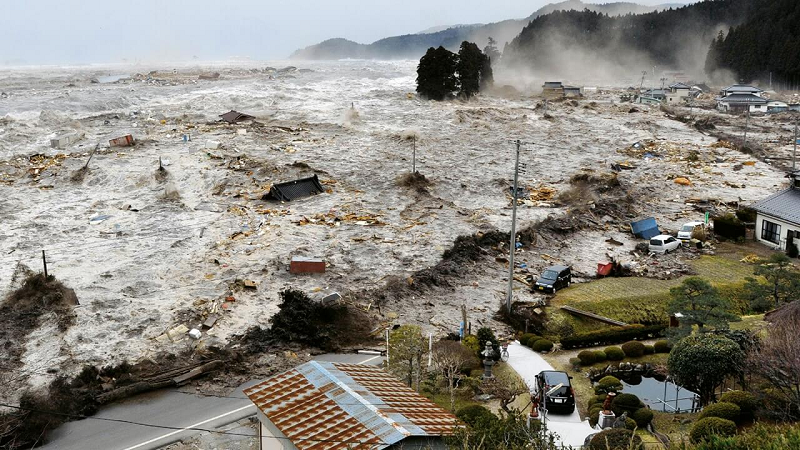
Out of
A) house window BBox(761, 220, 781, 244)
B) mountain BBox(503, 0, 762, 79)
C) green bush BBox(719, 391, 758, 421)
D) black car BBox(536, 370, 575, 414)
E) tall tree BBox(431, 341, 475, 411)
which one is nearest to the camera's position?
green bush BBox(719, 391, 758, 421)

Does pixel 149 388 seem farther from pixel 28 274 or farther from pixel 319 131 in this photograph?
pixel 319 131

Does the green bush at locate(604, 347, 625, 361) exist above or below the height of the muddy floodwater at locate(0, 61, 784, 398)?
below

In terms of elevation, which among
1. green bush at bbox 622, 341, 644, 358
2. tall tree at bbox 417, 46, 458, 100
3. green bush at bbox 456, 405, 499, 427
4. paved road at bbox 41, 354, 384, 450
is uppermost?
tall tree at bbox 417, 46, 458, 100

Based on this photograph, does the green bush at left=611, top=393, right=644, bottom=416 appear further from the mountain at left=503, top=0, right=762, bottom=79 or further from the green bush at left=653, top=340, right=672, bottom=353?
the mountain at left=503, top=0, right=762, bottom=79

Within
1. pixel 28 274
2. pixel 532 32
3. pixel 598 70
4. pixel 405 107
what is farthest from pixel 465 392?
pixel 532 32

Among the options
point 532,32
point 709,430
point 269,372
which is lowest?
point 269,372

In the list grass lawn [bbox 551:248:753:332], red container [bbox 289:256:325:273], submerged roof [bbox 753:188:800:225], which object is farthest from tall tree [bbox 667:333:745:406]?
submerged roof [bbox 753:188:800:225]

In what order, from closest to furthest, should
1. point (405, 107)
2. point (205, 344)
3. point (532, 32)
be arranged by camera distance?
point (205, 344) → point (405, 107) → point (532, 32)
